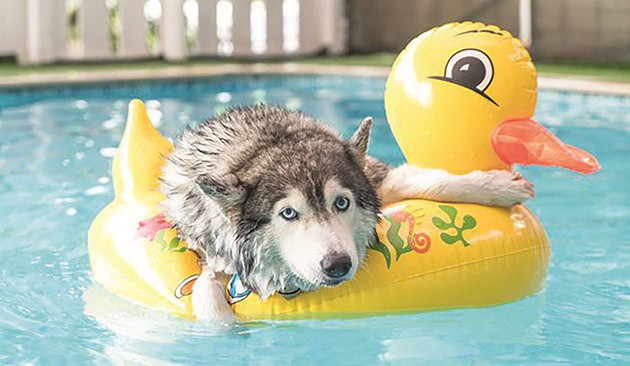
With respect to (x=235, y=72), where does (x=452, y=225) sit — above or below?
above

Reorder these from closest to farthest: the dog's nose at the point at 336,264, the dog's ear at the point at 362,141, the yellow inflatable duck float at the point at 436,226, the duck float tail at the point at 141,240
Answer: the dog's nose at the point at 336,264 < the dog's ear at the point at 362,141 < the yellow inflatable duck float at the point at 436,226 < the duck float tail at the point at 141,240

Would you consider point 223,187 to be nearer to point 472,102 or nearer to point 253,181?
point 253,181

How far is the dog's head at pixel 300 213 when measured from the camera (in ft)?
9.67

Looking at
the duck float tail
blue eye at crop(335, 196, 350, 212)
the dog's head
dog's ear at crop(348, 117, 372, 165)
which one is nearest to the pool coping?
the duck float tail

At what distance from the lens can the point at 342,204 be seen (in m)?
3.06

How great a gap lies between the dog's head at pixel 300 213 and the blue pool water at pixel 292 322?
28 cm

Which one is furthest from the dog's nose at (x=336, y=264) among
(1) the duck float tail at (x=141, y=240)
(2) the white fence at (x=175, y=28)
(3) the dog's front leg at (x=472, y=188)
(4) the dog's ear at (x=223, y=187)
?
(2) the white fence at (x=175, y=28)

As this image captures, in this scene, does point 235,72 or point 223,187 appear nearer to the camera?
point 223,187

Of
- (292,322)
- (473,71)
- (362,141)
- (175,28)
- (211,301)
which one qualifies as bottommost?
(175,28)

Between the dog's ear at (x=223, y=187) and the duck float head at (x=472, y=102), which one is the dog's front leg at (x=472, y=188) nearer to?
the duck float head at (x=472, y=102)

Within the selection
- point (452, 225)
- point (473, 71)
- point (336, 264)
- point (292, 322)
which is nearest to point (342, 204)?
point (336, 264)

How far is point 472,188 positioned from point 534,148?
0.81ft

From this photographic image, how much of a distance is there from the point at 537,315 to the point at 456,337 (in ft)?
1.26

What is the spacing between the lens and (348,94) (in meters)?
11.2
